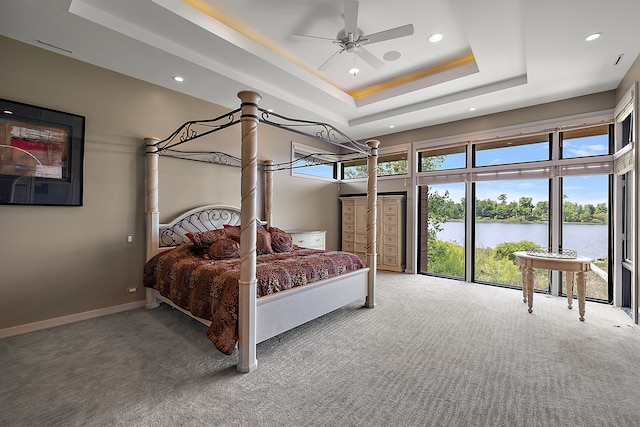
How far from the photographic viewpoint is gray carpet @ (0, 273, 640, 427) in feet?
6.01

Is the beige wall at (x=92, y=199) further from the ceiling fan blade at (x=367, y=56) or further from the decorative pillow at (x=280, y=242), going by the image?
the ceiling fan blade at (x=367, y=56)

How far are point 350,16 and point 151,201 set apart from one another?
3.37 m

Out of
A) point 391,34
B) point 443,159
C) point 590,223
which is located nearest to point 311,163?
point 443,159

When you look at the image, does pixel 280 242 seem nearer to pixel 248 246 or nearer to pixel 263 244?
pixel 263 244

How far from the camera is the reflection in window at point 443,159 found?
5.66 metres

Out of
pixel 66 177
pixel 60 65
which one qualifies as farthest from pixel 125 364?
pixel 60 65

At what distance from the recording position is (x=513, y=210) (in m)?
5.10

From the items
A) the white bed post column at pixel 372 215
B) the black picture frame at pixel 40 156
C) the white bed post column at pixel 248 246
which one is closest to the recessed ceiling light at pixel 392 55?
the white bed post column at pixel 372 215

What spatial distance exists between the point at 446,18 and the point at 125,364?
4763 millimetres

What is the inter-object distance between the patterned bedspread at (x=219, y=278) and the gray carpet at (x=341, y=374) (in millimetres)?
371

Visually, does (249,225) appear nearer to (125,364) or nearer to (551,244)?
(125,364)

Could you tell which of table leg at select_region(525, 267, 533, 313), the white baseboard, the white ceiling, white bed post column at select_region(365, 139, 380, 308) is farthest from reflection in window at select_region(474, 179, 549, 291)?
the white baseboard

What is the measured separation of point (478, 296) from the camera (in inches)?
176

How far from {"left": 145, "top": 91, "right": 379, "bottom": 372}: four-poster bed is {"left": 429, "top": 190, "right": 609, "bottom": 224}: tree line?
2739mm
